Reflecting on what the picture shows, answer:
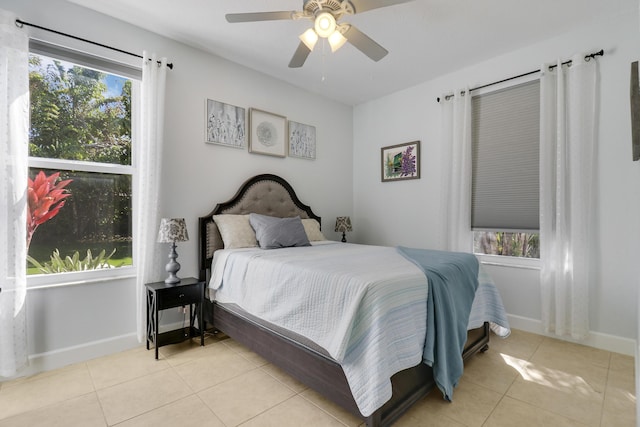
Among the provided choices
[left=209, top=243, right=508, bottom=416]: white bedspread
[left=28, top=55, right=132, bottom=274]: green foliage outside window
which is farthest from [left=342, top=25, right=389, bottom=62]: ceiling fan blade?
[left=28, top=55, right=132, bottom=274]: green foliage outside window

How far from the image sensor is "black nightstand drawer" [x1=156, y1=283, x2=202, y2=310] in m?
2.40

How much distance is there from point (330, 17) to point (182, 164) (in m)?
1.92

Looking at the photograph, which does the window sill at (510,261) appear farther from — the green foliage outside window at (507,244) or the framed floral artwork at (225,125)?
the framed floral artwork at (225,125)

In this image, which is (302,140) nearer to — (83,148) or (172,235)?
(172,235)

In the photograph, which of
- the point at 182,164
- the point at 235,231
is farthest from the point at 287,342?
the point at 182,164

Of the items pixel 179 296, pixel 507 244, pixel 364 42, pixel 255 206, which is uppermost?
pixel 364 42

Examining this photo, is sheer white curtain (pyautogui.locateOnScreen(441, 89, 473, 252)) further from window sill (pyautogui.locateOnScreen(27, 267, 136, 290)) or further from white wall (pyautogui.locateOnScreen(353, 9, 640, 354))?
window sill (pyautogui.locateOnScreen(27, 267, 136, 290))

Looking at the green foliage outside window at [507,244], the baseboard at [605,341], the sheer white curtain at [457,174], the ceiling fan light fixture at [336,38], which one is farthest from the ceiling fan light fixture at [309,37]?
the baseboard at [605,341]

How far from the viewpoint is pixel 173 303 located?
2.47 meters

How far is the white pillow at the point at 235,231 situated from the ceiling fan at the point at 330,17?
1.72 metres

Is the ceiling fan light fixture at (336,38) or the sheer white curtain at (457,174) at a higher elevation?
the ceiling fan light fixture at (336,38)

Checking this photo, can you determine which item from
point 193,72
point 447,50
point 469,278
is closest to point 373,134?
point 447,50

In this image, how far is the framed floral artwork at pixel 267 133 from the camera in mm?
3455

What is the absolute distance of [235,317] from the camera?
2.49m
